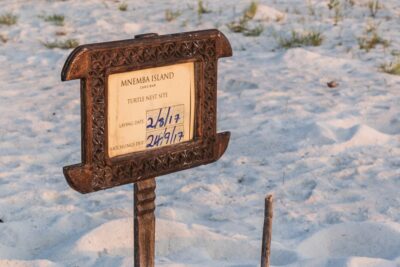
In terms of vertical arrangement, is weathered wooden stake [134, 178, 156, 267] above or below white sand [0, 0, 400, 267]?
above

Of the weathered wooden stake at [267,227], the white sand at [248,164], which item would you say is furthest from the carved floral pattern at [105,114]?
the white sand at [248,164]

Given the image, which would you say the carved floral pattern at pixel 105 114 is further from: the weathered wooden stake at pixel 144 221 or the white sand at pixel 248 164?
the white sand at pixel 248 164

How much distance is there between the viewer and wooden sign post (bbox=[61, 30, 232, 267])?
2477 millimetres

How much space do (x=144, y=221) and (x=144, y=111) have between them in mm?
374

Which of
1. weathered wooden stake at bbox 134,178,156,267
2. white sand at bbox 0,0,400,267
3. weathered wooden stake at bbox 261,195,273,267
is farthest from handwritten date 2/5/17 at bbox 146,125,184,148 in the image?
white sand at bbox 0,0,400,267

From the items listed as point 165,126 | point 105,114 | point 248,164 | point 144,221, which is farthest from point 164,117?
point 248,164

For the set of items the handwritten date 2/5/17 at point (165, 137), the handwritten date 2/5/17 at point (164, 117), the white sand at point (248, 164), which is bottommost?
the white sand at point (248, 164)

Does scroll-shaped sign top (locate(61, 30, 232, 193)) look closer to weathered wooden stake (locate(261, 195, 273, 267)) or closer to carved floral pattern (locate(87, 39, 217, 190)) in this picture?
carved floral pattern (locate(87, 39, 217, 190))

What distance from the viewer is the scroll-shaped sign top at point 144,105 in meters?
2.47

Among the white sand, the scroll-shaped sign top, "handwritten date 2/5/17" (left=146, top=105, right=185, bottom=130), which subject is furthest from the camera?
the white sand

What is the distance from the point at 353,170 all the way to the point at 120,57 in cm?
246

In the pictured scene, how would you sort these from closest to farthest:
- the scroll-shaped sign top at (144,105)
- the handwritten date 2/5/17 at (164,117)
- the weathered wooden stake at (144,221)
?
the scroll-shaped sign top at (144,105) → the handwritten date 2/5/17 at (164,117) → the weathered wooden stake at (144,221)

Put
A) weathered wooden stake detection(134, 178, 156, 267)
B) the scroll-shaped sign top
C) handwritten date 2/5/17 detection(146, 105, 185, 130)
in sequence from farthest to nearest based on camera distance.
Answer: weathered wooden stake detection(134, 178, 156, 267)
handwritten date 2/5/17 detection(146, 105, 185, 130)
the scroll-shaped sign top

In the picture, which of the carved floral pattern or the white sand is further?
the white sand
